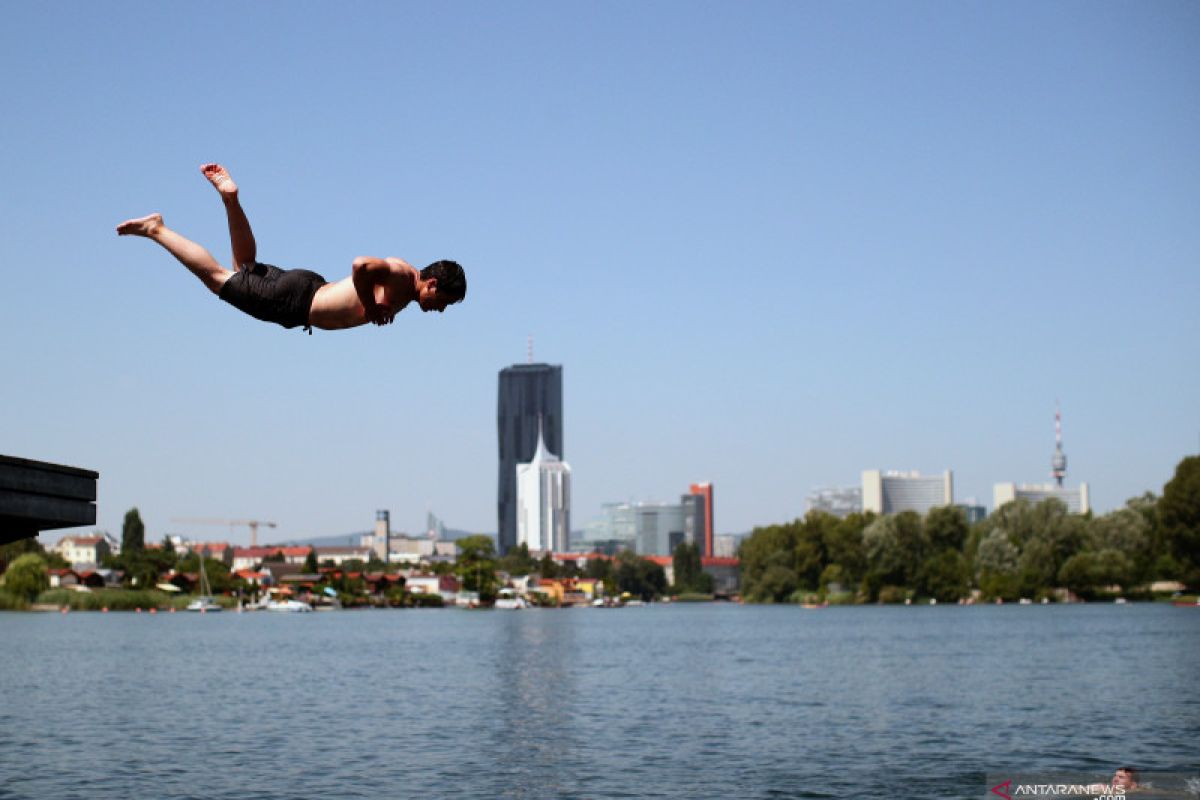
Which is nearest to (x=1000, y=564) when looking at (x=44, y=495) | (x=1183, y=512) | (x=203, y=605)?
(x=1183, y=512)

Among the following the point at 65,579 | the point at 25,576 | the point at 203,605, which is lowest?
the point at 203,605

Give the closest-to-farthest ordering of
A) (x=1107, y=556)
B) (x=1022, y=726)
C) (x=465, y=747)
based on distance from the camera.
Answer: (x=465, y=747) → (x=1022, y=726) → (x=1107, y=556)

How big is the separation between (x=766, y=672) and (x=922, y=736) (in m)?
27.5

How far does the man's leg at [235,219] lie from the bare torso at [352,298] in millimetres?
699

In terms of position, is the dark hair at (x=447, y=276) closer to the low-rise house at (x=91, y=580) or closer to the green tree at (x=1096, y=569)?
the green tree at (x=1096, y=569)

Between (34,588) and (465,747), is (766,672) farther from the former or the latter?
(34,588)

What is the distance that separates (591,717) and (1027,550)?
418 ft

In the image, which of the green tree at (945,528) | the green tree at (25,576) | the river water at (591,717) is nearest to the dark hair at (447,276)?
the river water at (591,717)

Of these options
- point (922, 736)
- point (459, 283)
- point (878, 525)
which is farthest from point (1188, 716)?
point (878, 525)

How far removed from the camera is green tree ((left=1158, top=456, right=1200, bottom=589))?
14412 cm

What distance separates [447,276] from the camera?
8.57 metres

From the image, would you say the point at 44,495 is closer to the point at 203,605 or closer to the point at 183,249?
the point at 183,249

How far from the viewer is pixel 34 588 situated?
521 feet

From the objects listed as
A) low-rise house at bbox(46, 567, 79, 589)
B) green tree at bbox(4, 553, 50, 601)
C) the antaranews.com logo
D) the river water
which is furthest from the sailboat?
the antaranews.com logo
